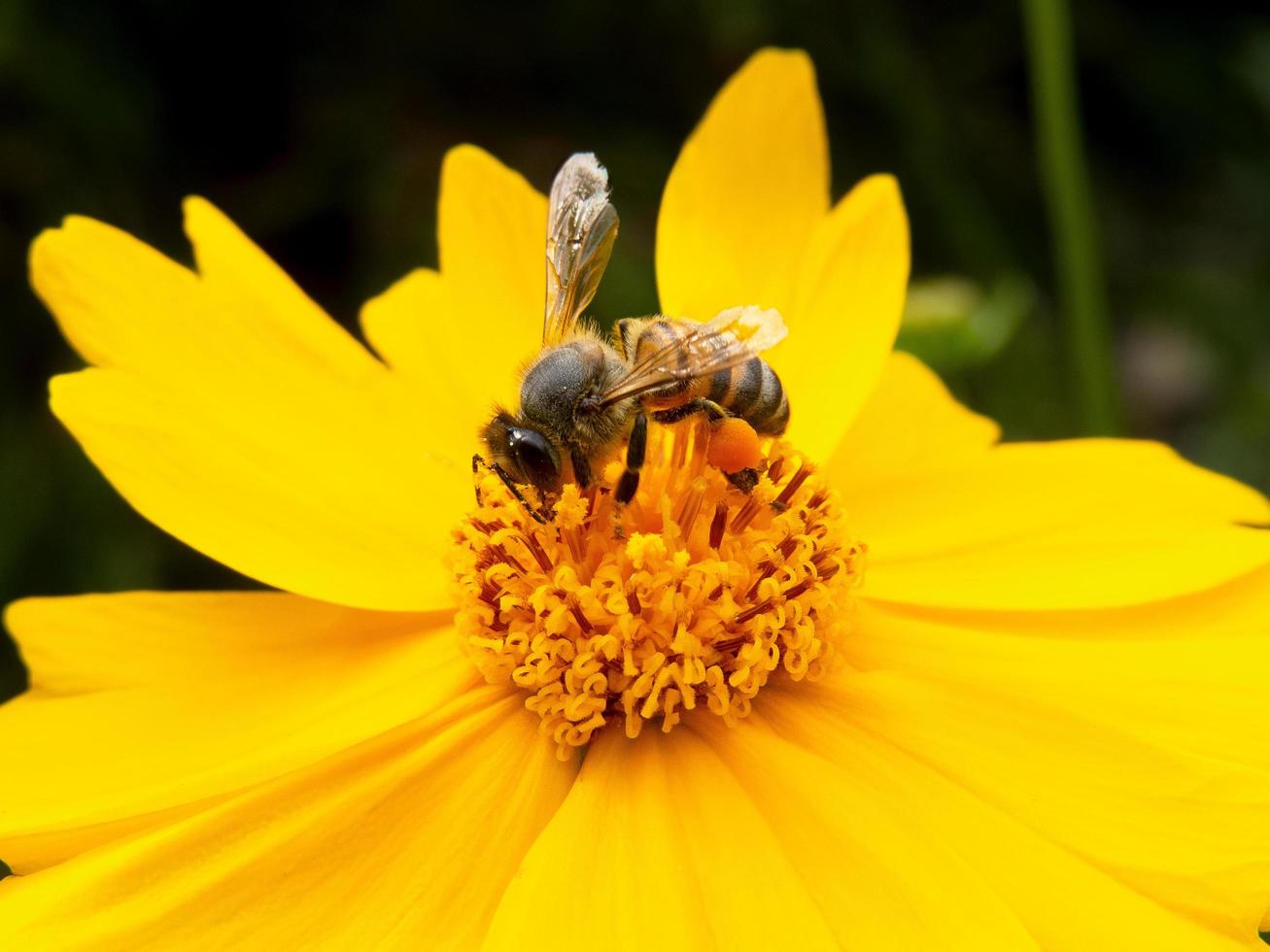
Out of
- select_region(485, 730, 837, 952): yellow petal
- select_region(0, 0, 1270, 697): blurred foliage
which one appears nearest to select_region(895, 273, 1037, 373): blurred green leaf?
select_region(0, 0, 1270, 697): blurred foliage

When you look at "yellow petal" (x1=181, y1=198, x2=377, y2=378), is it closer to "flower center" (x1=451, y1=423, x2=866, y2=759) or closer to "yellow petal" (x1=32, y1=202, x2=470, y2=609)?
"yellow petal" (x1=32, y1=202, x2=470, y2=609)

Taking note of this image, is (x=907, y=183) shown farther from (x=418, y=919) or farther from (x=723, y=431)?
(x=418, y=919)

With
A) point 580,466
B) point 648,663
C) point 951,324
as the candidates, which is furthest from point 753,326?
point 951,324

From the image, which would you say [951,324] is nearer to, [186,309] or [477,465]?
[477,465]

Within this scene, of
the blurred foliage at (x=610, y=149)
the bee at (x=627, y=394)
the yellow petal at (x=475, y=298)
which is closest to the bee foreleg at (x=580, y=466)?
the bee at (x=627, y=394)

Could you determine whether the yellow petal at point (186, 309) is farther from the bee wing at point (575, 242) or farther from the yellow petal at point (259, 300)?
the bee wing at point (575, 242)
